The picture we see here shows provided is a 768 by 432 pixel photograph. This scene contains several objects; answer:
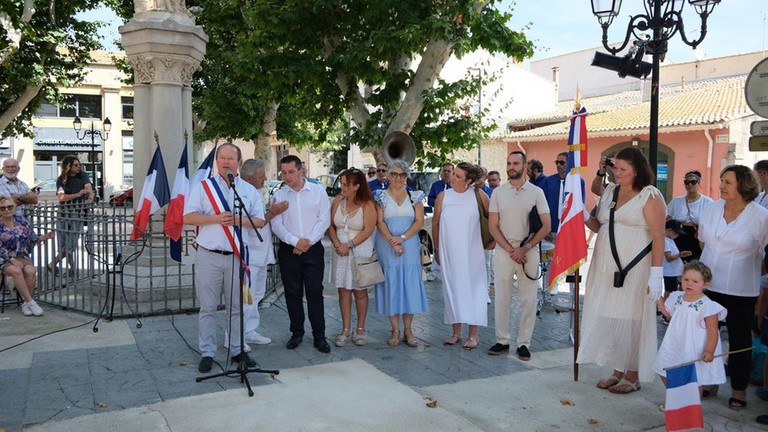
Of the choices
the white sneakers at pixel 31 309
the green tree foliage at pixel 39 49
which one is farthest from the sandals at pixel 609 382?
the green tree foliage at pixel 39 49

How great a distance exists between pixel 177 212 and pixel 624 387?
4433 mm

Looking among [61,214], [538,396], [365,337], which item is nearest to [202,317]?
[365,337]

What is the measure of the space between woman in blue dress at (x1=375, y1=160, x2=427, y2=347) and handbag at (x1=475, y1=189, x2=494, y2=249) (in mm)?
602

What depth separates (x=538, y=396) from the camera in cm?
504

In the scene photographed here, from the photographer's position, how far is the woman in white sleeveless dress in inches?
249

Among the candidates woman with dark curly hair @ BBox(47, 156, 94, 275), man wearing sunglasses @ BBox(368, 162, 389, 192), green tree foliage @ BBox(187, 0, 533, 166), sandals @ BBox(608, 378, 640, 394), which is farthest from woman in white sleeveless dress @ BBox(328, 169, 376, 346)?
green tree foliage @ BBox(187, 0, 533, 166)

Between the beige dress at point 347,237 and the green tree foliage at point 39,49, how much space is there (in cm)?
1427

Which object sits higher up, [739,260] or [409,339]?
[739,260]

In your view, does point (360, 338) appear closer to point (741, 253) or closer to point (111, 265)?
point (741, 253)

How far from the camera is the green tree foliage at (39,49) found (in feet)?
55.0

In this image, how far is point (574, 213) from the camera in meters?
5.43

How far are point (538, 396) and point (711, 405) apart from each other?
4.45ft

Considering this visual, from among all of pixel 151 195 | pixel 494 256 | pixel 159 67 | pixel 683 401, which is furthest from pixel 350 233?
pixel 159 67

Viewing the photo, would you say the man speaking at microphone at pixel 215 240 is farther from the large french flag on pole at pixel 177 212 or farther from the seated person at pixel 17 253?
the seated person at pixel 17 253
